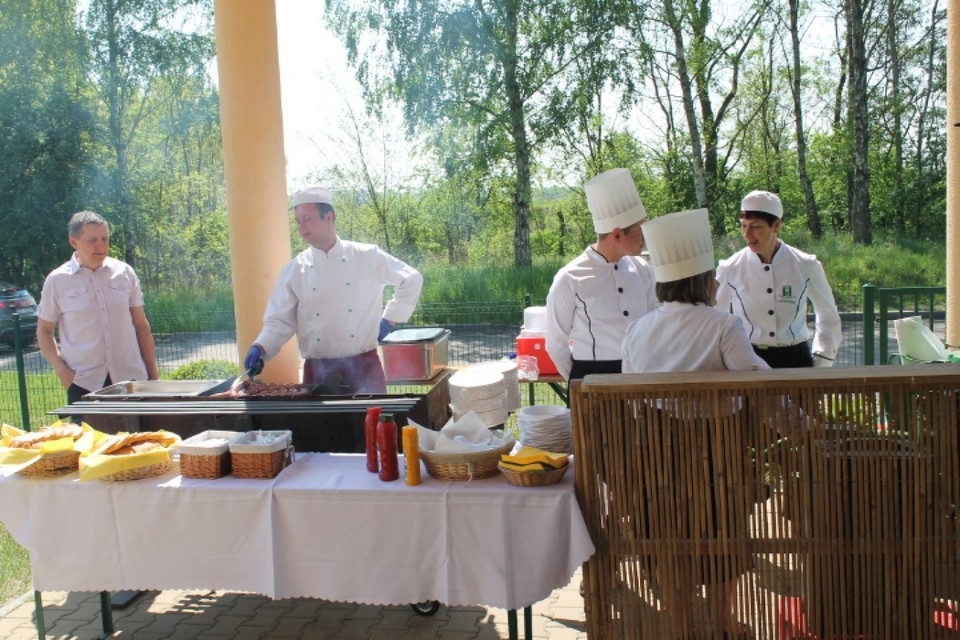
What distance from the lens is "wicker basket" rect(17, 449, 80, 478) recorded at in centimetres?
303

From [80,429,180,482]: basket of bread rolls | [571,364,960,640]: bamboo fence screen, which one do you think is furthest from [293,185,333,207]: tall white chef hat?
[571,364,960,640]: bamboo fence screen

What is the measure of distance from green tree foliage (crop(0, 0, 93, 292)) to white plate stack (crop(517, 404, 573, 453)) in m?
18.7

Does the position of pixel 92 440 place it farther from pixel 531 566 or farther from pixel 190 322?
pixel 190 322

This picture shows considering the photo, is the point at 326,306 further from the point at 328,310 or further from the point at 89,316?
the point at 89,316

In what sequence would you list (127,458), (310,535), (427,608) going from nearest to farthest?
(310,535) → (127,458) → (427,608)

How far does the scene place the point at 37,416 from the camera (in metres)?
7.92

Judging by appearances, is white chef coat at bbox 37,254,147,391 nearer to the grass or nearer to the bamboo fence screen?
the grass

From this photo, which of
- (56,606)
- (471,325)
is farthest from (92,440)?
(471,325)

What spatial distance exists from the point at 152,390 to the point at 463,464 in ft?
7.22

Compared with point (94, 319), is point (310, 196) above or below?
above

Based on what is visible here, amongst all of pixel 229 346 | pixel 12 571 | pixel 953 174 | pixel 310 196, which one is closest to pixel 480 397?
pixel 310 196

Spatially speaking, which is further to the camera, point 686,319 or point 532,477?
point 686,319

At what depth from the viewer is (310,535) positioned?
2807 millimetres

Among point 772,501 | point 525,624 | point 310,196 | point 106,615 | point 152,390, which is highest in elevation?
point 310,196
